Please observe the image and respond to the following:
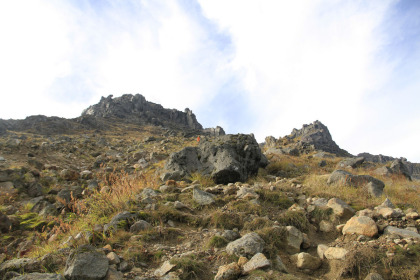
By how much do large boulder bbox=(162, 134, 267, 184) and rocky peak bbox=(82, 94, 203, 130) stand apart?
58362mm

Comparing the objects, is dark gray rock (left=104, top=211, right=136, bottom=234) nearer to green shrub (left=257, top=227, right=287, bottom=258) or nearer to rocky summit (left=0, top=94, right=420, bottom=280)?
rocky summit (left=0, top=94, right=420, bottom=280)

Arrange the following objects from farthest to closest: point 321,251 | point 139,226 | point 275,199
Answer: point 275,199
point 139,226
point 321,251

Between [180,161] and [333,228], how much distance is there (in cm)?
585

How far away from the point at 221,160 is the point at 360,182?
4.40m

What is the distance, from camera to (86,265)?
9.14ft

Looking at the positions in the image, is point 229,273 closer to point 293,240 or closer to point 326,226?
point 293,240

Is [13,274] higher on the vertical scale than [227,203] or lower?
lower

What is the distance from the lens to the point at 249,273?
2.81 metres

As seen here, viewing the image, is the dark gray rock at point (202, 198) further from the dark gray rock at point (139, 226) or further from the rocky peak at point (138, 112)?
the rocky peak at point (138, 112)

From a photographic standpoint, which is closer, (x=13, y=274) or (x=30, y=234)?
(x=13, y=274)

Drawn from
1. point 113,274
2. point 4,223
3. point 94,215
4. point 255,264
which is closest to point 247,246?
point 255,264

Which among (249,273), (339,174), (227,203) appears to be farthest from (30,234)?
(339,174)

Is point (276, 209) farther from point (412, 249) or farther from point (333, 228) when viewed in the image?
point (412, 249)

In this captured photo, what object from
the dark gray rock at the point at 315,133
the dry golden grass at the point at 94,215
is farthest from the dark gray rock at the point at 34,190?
the dark gray rock at the point at 315,133
